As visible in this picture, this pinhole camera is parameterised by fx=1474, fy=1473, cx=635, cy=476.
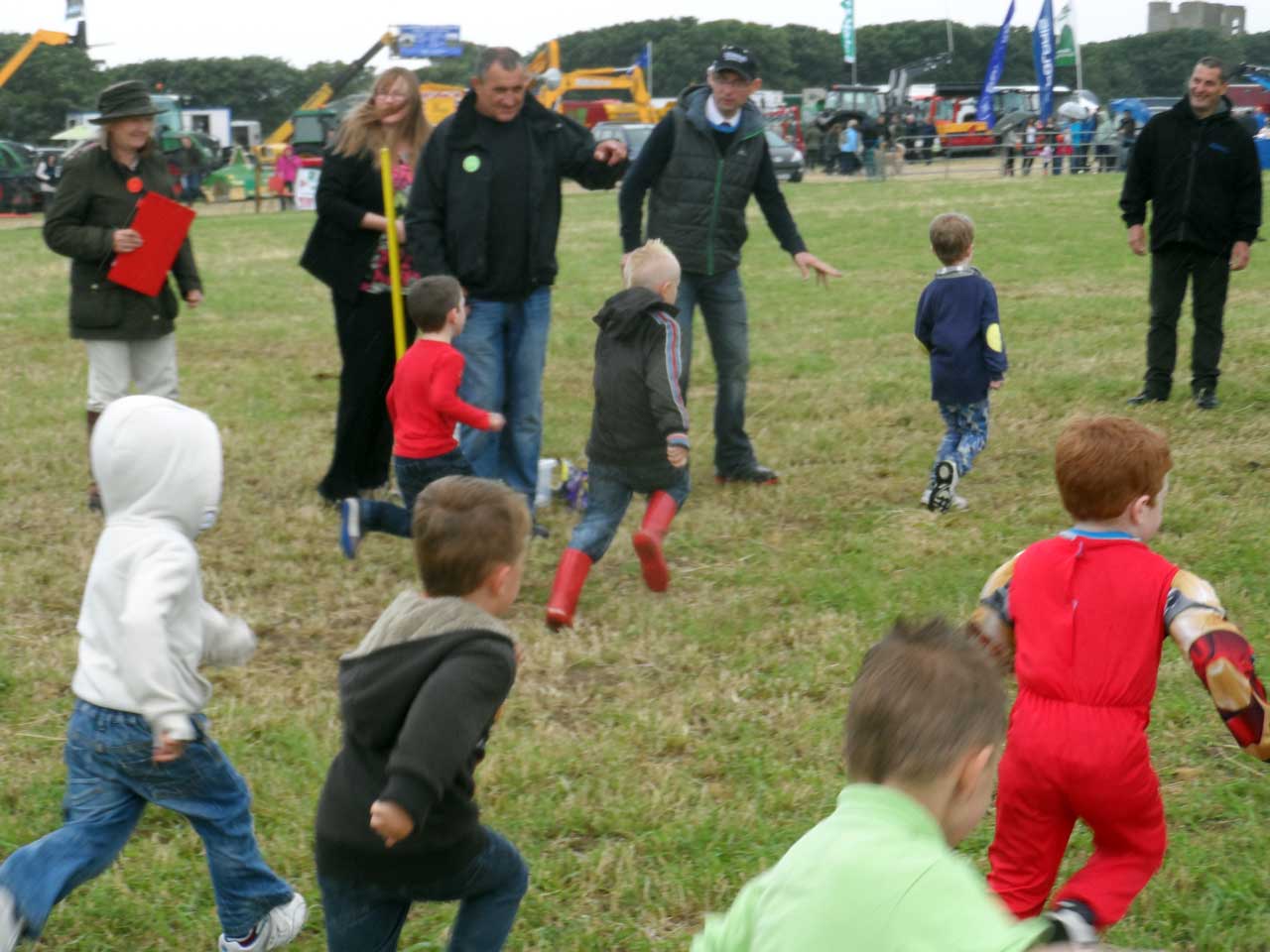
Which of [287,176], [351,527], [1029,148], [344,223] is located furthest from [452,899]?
[1029,148]

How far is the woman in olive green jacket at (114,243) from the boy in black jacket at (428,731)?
4.64m

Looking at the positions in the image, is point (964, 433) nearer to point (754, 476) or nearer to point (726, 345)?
point (754, 476)

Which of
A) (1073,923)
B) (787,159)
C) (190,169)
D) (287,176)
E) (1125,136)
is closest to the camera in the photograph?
(1073,923)

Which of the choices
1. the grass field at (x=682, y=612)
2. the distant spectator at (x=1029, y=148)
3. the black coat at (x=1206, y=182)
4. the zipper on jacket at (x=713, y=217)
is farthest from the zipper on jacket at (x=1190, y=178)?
the distant spectator at (x=1029, y=148)

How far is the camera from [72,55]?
73.5 metres

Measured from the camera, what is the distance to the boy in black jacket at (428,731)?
102 inches

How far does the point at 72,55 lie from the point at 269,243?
57.6 m

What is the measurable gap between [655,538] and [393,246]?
2.00 m

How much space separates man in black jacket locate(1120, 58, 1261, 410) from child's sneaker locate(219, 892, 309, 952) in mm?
6976

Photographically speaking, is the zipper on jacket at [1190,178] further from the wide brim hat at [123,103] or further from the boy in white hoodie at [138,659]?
the boy in white hoodie at [138,659]

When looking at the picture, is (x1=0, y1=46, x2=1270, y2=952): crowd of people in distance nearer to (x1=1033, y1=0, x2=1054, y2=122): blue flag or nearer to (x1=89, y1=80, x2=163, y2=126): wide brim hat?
(x1=89, y1=80, x2=163, y2=126): wide brim hat

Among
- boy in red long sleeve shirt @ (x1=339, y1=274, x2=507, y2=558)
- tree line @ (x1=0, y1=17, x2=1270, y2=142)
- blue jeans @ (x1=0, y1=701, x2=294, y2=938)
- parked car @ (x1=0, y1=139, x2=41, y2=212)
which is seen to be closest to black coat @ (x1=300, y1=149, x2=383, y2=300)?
boy in red long sleeve shirt @ (x1=339, y1=274, x2=507, y2=558)

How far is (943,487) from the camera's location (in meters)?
7.02

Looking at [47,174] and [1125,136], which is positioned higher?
[1125,136]
